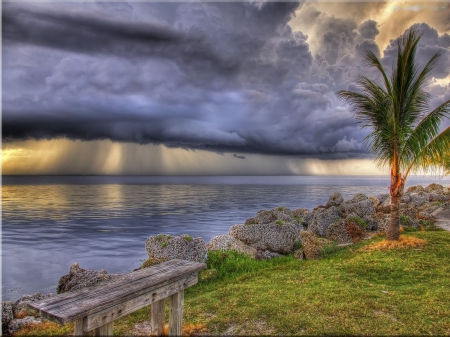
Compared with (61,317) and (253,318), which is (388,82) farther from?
(61,317)

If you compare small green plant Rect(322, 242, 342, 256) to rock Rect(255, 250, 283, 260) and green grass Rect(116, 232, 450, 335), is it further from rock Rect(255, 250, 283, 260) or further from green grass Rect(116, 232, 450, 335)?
rock Rect(255, 250, 283, 260)

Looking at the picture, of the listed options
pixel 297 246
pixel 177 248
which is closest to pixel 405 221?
pixel 297 246

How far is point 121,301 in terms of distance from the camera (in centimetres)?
447

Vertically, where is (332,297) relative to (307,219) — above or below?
above

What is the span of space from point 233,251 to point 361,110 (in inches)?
307

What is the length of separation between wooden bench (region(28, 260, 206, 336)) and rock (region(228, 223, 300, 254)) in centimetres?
918

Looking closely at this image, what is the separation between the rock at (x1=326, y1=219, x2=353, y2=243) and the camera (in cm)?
1633

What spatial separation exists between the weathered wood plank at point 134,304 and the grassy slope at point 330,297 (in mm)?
1318

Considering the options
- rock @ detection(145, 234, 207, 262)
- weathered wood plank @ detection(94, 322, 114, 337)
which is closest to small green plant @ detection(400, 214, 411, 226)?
rock @ detection(145, 234, 207, 262)

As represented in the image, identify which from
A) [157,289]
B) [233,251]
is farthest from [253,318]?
[233,251]

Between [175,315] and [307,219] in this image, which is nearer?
[175,315]

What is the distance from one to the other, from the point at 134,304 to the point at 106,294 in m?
0.45

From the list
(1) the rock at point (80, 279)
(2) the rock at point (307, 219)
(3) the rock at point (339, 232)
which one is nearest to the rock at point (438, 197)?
(2) the rock at point (307, 219)

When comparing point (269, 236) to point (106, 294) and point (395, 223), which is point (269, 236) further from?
point (106, 294)
